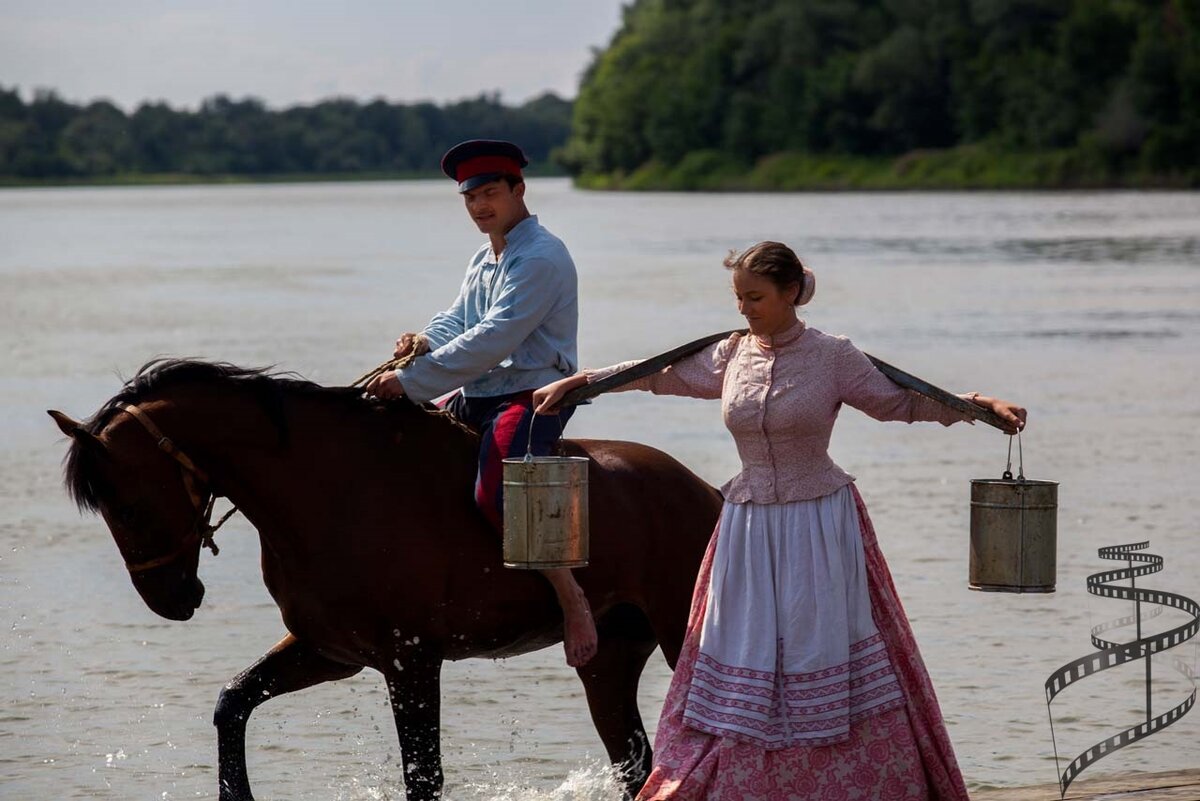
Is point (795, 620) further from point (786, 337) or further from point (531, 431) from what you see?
point (531, 431)

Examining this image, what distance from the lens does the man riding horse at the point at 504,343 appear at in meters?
6.40

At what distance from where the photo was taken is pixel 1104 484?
15.0 meters

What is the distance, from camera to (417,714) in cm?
643

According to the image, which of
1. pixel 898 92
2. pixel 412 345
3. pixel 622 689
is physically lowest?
pixel 622 689

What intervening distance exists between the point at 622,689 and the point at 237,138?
164469mm

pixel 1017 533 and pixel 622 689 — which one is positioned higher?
pixel 1017 533

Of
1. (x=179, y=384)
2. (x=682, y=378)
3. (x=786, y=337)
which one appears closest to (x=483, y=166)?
(x=682, y=378)

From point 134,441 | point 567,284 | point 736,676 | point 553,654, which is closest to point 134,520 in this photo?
point 134,441

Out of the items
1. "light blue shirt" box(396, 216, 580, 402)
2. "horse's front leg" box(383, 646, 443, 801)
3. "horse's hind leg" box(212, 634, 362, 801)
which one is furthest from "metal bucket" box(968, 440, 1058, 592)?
"horse's hind leg" box(212, 634, 362, 801)

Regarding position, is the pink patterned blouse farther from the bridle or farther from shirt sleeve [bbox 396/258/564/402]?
the bridle

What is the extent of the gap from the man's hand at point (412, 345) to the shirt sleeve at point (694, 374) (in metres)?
0.82

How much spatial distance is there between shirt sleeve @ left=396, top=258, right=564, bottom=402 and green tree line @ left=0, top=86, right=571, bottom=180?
13487 cm

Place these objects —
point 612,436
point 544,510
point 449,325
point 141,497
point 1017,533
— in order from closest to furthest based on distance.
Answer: point 1017,533
point 544,510
point 141,497
point 449,325
point 612,436

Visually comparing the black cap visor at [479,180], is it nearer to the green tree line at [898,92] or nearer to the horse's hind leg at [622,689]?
the horse's hind leg at [622,689]
